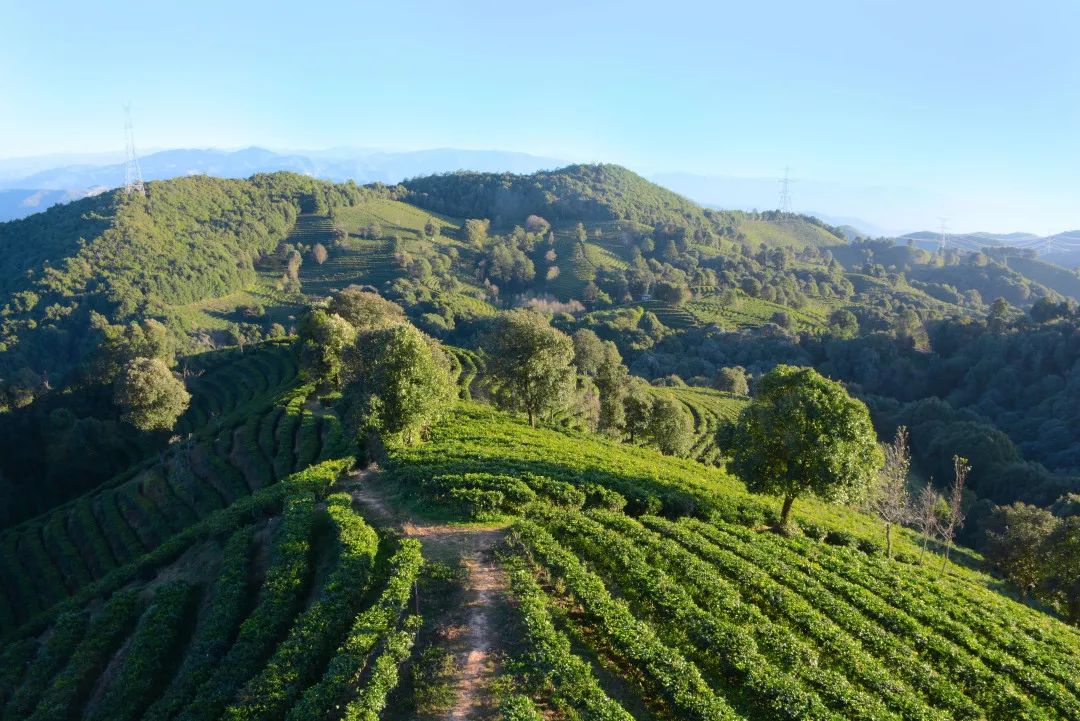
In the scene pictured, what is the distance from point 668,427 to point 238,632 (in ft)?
155

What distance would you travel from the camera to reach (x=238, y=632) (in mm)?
20812

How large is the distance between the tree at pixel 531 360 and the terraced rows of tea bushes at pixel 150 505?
14.5 meters

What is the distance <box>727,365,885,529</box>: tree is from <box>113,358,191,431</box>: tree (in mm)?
60331

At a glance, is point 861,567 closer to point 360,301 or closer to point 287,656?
point 287,656

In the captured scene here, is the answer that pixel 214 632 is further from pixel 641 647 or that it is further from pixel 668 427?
pixel 668 427

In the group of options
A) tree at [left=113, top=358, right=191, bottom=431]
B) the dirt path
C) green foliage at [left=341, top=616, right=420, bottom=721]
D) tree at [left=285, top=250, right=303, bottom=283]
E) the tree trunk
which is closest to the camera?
green foliage at [left=341, top=616, right=420, bottom=721]

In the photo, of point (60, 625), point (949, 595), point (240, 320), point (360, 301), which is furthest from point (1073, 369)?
point (240, 320)

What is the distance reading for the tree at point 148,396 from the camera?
5903 cm

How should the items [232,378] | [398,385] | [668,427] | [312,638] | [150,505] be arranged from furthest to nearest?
[232,378]
[668,427]
[150,505]
[398,385]
[312,638]

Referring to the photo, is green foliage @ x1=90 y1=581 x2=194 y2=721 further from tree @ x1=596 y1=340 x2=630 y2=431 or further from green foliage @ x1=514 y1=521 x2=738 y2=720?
tree @ x1=596 y1=340 x2=630 y2=431

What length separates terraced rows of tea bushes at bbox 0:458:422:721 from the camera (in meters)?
16.6

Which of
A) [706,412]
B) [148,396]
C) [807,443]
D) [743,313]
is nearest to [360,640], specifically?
[807,443]

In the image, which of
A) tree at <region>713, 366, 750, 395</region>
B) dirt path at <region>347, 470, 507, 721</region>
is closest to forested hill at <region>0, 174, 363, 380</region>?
tree at <region>713, 366, 750, 395</region>

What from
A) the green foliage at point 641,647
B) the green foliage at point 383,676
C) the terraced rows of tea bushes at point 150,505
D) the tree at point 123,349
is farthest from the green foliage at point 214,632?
the tree at point 123,349
